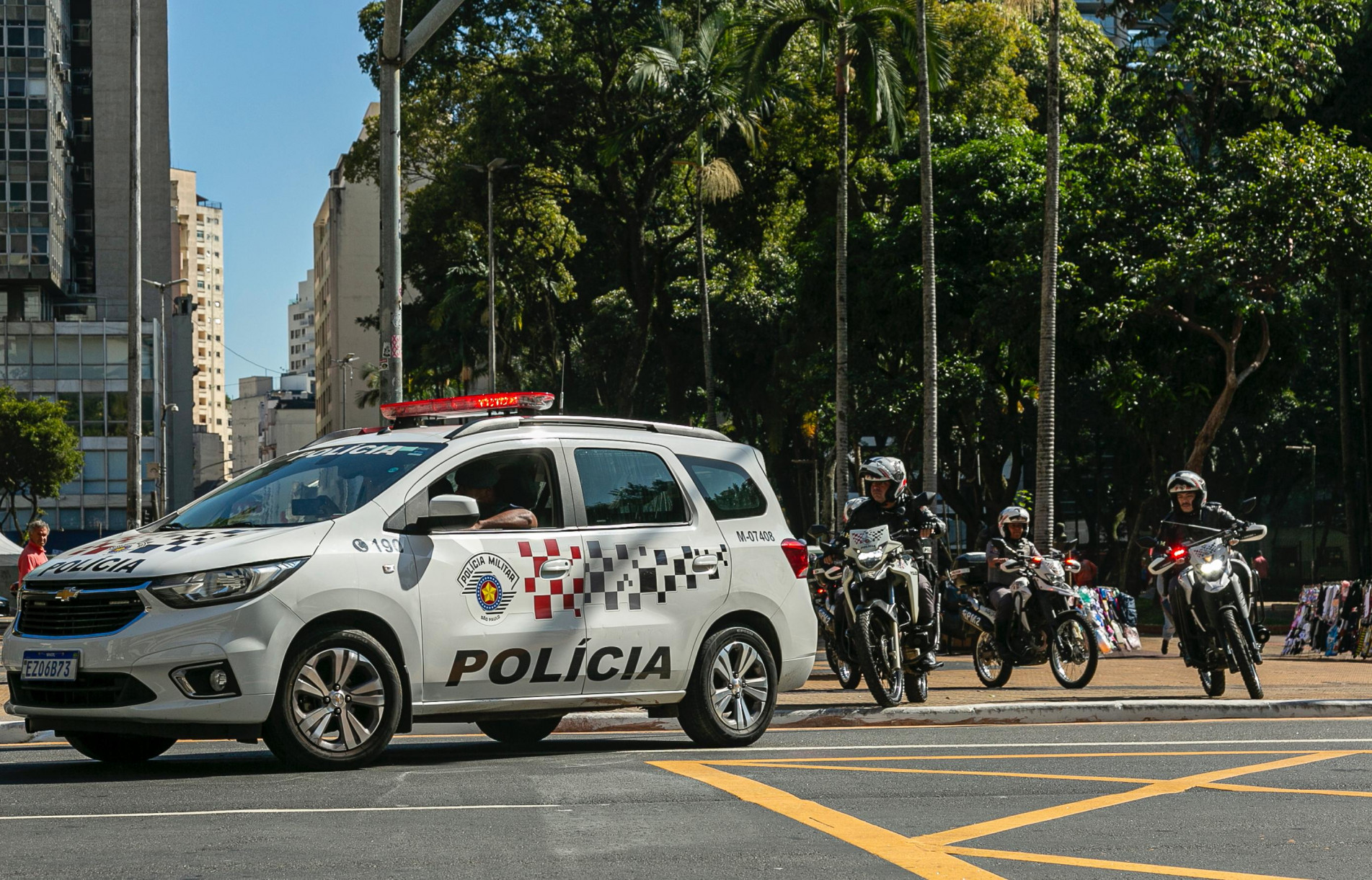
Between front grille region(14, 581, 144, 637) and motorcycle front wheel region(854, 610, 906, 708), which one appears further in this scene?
motorcycle front wheel region(854, 610, 906, 708)

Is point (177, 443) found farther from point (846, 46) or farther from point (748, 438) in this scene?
point (846, 46)

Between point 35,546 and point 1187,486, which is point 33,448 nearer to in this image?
point 35,546

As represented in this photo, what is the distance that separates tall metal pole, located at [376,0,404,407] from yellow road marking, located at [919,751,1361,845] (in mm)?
9156

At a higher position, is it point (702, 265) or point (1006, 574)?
point (702, 265)

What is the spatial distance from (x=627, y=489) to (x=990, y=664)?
6299mm

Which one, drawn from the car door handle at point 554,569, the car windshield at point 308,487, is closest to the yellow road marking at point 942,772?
the car door handle at point 554,569

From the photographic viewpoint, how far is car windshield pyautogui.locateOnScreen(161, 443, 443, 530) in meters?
8.79

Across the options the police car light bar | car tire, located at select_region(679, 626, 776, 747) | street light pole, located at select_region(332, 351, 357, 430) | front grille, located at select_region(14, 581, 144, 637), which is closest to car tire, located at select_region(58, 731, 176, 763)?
front grille, located at select_region(14, 581, 144, 637)

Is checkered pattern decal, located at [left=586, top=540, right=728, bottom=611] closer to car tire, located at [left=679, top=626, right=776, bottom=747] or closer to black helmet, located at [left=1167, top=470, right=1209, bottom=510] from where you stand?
car tire, located at [left=679, top=626, right=776, bottom=747]

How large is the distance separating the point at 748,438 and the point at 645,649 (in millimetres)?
42218

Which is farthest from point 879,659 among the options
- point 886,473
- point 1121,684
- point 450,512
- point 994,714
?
point 450,512

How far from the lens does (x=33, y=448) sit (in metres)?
67.6

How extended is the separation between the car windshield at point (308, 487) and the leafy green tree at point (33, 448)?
61393 mm

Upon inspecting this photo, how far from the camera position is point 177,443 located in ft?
310
